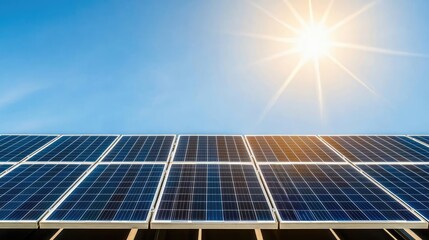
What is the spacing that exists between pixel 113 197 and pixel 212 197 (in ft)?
12.2

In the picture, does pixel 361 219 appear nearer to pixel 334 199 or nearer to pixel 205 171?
pixel 334 199

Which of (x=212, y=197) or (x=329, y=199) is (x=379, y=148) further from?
(x=212, y=197)

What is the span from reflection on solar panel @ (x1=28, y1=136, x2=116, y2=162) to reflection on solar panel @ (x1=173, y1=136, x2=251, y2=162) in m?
4.63

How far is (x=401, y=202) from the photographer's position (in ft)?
28.7

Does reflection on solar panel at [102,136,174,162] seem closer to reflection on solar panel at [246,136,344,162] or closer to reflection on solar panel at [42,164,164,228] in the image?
reflection on solar panel at [42,164,164,228]

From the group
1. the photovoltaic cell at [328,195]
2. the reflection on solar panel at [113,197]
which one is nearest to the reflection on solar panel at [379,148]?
the photovoltaic cell at [328,195]

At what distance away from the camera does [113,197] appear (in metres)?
9.02

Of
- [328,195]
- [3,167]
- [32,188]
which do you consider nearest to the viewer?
[328,195]

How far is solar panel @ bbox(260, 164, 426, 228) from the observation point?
764cm

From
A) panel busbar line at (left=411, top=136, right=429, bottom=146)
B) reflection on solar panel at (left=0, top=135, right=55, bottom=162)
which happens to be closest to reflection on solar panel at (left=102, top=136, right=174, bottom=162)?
reflection on solar panel at (left=0, top=135, right=55, bottom=162)

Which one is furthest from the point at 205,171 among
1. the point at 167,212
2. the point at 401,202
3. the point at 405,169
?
the point at 405,169

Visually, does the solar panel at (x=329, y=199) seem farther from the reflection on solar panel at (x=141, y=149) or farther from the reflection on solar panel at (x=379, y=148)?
the reflection on solar panel at (x=141, y=149)

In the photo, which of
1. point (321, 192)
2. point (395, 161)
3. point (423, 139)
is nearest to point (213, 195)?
point (321, 192)

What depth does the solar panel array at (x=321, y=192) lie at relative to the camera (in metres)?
7.75
